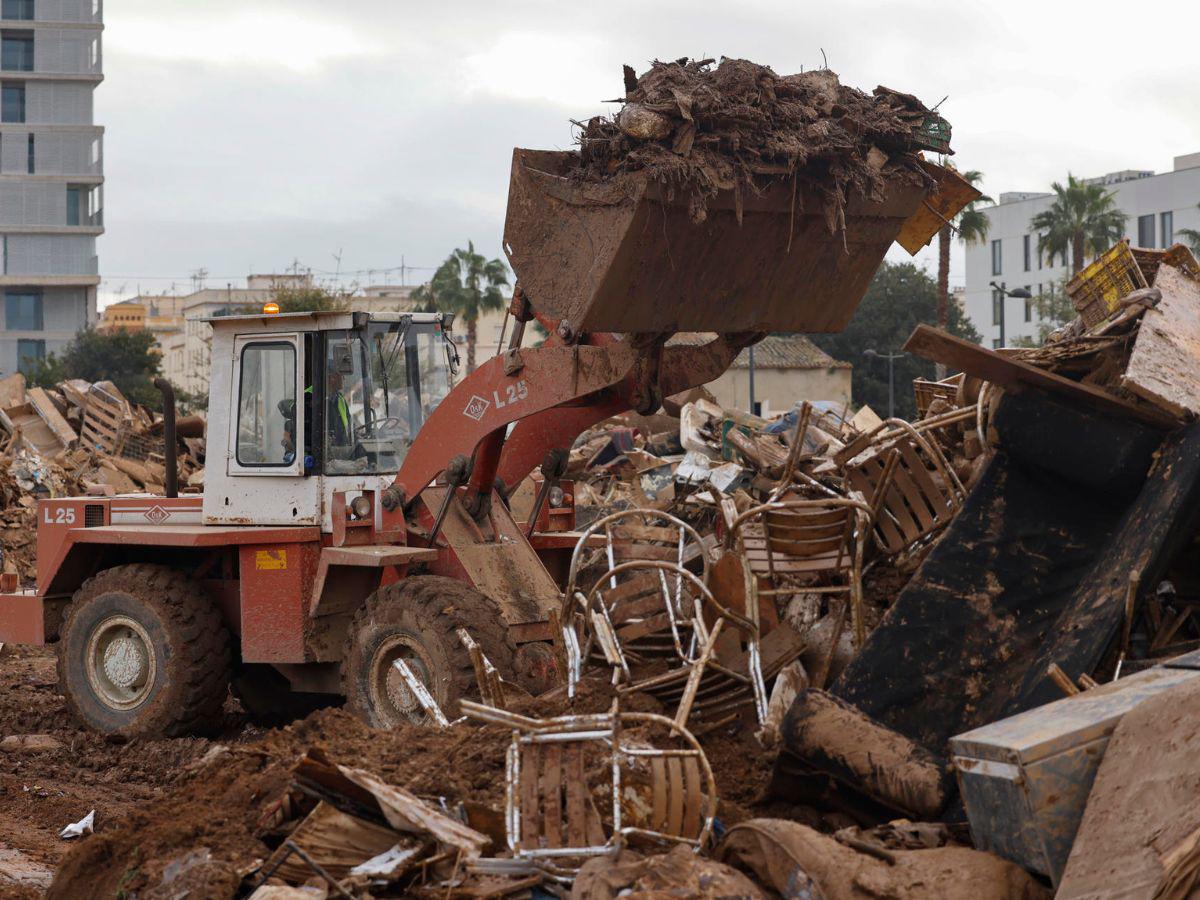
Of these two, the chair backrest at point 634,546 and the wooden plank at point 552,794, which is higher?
the chair backrest at point 634,546

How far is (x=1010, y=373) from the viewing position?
598 cm

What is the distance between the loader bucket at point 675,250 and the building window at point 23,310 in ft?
221

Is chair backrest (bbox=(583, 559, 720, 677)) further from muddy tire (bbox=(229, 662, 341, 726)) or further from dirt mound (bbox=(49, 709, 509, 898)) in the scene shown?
muddy tire (bbox=(229, 662, 341, 726))

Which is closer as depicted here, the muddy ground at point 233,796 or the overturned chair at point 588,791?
the overturned chair at point 588,791

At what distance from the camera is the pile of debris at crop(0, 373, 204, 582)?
64.5ft

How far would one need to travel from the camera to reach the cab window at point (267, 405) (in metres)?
8.98

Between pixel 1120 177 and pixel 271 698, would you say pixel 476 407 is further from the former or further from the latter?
pixel 1120 177

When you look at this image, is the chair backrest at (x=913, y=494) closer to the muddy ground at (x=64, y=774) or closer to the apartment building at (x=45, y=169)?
the muddy ground at (x=64, y=774)

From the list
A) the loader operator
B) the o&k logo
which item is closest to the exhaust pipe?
the loader operator

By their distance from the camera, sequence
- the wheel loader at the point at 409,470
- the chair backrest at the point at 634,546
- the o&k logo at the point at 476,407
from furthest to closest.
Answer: the o&k logo at the point at 476,407, the wheel loader at the point at 409,470, the chair backrest at the point at 634,546

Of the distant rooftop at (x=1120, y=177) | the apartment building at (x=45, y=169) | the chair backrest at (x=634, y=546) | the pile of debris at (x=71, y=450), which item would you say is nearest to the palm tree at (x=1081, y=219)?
the distant rooftop at (x=1120, y=177)

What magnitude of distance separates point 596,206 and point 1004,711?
9.95 ft

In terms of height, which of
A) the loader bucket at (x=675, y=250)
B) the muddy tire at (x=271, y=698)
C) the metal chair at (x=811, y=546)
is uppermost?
the loader bucket at (x=675, y=250)

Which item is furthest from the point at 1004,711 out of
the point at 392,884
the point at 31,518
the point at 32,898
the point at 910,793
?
the point at 31,518
